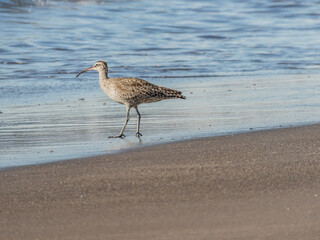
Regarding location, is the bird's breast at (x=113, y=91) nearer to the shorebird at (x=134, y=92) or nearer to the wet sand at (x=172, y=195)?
the shorebird at (x=134, y=92)

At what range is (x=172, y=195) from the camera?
5.51m

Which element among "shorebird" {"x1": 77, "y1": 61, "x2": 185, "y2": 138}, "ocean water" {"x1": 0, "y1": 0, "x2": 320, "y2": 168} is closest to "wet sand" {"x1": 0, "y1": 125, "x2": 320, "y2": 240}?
"ocean water" {"x1": 0, "y1": 0, "x2": 320, "y2": 168}

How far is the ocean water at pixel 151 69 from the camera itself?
8.50 metres

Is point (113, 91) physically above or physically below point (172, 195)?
below

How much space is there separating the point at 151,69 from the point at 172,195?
8955 mm

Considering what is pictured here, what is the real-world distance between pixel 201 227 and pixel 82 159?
2.25 meters

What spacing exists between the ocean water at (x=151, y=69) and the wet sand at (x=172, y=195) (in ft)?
2.90

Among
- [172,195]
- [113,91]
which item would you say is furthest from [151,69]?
[172,195]

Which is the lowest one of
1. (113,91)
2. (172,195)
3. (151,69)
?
(151,69)

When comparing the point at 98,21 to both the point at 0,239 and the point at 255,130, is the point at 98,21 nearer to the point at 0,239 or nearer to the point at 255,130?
the point at 255,130

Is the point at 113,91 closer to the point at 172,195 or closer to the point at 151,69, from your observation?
the point at 172,195

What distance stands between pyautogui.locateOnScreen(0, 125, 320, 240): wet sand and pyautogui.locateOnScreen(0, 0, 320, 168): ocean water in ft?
2.90

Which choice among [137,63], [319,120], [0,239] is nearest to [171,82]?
[137,63]

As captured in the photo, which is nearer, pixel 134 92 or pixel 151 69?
pixel 134 92
